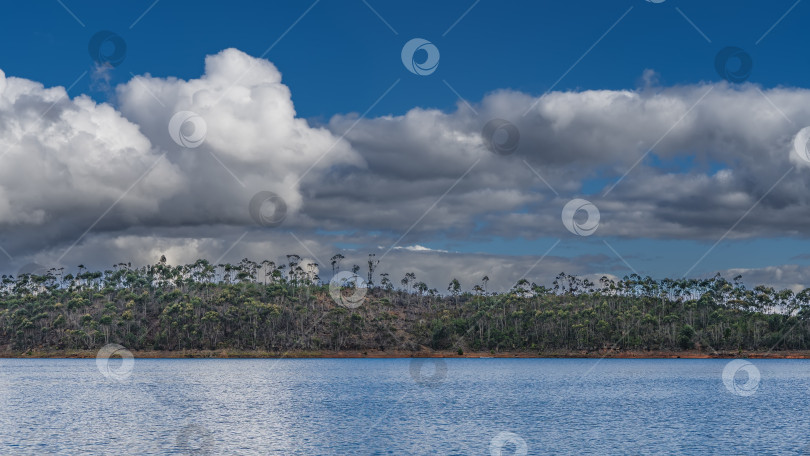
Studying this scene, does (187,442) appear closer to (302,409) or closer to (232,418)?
(232,418)

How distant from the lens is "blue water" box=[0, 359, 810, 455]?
61.7m

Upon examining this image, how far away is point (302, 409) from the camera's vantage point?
93.0 meters

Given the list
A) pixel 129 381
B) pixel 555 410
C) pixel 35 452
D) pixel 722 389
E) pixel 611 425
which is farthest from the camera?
pixel 129 381

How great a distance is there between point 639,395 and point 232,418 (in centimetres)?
6642

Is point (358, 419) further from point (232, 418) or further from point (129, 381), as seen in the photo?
point (129, 381)

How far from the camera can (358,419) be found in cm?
8181

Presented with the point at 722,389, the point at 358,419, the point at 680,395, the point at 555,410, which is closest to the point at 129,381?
the point at 358,419

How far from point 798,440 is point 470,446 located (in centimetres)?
3030

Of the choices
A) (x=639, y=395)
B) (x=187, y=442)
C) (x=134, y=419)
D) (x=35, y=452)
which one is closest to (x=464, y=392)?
(x=639, y=395)

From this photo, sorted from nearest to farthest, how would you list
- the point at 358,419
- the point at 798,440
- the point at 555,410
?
the point at 798,440, the point at 358,419, the point at 555,410

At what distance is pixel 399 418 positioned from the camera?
270 feet

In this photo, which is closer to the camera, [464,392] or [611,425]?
[611,425]

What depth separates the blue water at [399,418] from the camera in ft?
202

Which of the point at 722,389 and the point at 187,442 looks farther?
the point at 722,389
